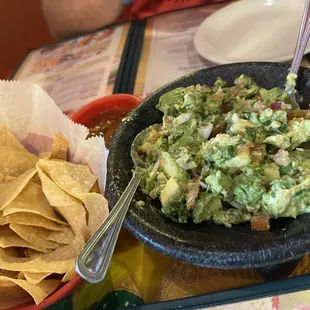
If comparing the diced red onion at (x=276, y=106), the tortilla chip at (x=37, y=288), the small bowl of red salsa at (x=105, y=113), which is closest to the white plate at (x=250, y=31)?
the small bowl of red salsa at (x=105, y=113)

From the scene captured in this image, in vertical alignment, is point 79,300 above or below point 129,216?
below

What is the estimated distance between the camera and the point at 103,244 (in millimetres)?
752

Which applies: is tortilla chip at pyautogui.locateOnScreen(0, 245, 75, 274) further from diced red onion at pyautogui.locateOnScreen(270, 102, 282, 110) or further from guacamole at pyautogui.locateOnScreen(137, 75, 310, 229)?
diced red onion at pyautogui.locateOnScreen(270, 102, 282, 110)

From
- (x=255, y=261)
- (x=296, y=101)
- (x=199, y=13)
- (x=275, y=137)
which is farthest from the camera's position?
(x=199, y=13)

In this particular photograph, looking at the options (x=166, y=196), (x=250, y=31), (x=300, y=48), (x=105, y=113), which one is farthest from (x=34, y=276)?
(x=250, y=31)

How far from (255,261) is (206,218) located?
4.3 inches

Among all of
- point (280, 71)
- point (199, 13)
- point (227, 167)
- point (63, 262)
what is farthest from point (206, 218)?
point (199, 13)

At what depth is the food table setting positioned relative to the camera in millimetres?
737

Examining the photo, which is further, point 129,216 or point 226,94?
point 226,94

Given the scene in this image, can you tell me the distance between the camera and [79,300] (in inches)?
34.2

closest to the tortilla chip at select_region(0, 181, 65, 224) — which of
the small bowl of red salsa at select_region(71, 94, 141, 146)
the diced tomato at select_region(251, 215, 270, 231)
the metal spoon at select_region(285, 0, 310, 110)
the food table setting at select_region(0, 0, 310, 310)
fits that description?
the food table setting at select_region(0, 0, 310, 310)

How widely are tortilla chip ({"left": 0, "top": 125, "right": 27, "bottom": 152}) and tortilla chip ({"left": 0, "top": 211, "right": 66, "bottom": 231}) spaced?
0.22m

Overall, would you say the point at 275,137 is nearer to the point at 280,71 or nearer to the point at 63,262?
the point at 280,71

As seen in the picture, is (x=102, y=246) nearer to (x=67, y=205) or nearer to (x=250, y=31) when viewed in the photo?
(x=67, y=205)
